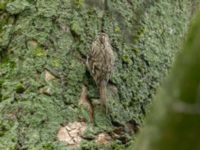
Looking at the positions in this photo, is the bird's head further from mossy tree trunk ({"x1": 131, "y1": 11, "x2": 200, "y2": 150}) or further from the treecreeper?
mossy tree trunk ({"x1": 131, "y1": 11, "x2": 200, "y2": 150})

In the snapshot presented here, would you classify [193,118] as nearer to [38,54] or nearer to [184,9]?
[38,54]

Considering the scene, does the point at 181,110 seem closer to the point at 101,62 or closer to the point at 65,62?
the point at 65,62

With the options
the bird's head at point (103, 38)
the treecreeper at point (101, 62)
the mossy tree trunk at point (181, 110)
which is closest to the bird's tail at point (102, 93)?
the treecreeper at point (101, 62)

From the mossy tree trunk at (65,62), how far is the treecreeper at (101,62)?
4cm

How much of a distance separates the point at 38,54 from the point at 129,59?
615 millimetres

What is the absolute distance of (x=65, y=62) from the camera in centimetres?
302

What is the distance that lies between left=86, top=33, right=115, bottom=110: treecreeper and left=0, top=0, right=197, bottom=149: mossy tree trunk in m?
0.04

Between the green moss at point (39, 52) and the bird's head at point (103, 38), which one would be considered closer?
the green moss at point (39, 52)

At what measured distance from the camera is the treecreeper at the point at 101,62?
306 centimetres

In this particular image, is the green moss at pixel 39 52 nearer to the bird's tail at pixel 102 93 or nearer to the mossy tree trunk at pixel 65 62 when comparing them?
the mossy tree trunk at pixel 65 62

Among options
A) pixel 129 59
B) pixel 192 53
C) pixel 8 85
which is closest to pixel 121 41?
pixel 129 59

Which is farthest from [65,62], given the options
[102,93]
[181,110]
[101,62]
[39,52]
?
[181,110]

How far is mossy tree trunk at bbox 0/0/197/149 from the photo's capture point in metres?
2.77

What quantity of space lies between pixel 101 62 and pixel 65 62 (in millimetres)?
576
